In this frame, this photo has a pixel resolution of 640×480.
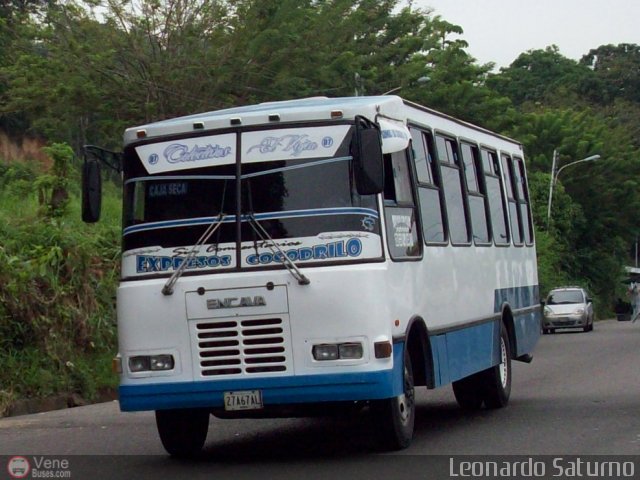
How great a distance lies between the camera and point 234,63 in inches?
1156

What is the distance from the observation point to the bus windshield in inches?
395

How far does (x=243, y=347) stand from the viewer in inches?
392

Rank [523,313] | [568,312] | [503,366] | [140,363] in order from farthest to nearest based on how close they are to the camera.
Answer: [568,312] → [523,313] → [503,366] → [140,363]

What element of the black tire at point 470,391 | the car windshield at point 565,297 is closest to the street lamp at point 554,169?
the car windshield at point 565,297

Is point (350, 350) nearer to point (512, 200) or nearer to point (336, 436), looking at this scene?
point (336, 436)

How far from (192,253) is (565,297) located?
35.4m

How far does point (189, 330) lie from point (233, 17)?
2002 cm

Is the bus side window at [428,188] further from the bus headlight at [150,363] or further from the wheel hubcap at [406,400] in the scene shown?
the bus headlight at [150,363]

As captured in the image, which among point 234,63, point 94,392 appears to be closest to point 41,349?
point 94,392

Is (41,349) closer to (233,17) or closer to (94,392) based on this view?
(94,392)

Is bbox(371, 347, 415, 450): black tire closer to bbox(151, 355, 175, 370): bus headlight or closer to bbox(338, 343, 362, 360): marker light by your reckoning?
bbox(338, 343, 362, 360): marker light

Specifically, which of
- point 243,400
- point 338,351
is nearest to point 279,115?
point 338,351

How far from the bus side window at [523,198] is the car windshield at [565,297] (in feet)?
90.4

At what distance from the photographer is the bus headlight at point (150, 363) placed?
10.1 meters
